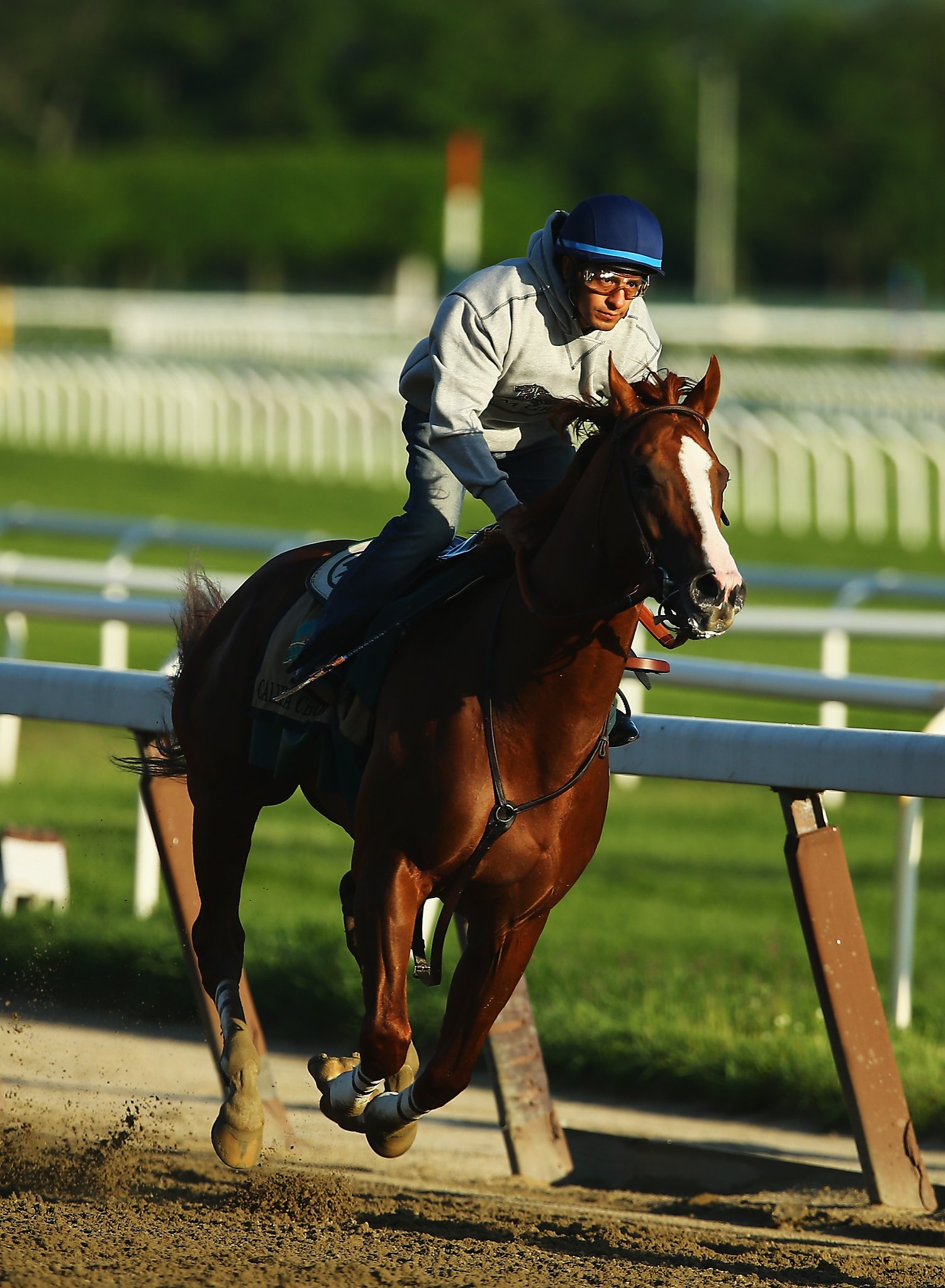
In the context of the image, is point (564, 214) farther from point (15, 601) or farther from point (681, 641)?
point (15, 601)

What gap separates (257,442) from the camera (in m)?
24.9

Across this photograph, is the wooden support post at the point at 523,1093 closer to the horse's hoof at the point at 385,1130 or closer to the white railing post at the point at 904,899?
the horse's hoof at the point at 385,1130

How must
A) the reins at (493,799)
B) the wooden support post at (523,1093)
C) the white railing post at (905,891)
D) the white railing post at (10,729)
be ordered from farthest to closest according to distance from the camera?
the white railing post at (10,729), the white railing post at (905,891), the wooden support post at (523,1093), the reins at (493,799)

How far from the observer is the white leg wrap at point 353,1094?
4.15 meters

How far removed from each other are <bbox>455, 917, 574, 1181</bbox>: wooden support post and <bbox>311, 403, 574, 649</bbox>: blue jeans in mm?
1071

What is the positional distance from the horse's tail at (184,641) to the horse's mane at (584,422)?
1272mm

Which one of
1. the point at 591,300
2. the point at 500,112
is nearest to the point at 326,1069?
the point at 591,300

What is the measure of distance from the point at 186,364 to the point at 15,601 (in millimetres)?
19784

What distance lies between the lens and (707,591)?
3.40 m

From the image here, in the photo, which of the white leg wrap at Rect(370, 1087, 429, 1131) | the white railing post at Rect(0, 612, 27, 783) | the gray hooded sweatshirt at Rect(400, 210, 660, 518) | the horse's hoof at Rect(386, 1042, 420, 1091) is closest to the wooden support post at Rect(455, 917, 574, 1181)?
the horse's hoof at Rect(386, 1042, 420, 1091)

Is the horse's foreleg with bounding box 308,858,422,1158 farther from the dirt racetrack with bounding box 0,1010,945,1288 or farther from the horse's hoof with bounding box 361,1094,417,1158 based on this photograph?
the dirt racetrack with bounding box 0,1010,945,1288

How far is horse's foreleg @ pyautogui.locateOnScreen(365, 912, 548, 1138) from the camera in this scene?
13.1 ft

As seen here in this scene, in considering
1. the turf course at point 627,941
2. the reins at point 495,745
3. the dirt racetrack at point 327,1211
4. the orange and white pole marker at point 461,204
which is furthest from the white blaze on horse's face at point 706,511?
the orange and white pole marker at point 461,204

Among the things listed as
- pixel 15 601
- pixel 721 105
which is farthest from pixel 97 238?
pixel 15 601
